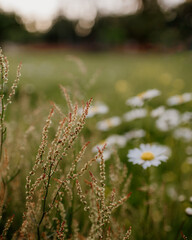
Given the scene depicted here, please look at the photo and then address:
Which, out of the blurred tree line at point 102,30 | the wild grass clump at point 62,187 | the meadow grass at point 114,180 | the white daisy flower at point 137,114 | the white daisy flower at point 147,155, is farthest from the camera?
the blurred tree line at point 102,30

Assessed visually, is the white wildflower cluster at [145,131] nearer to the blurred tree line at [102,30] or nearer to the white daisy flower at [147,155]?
the white daisy flower at [147,155]

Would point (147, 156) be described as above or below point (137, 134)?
below

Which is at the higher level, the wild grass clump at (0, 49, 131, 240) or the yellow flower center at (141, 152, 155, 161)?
the yellow flower center at (141, 152, 155, 161)

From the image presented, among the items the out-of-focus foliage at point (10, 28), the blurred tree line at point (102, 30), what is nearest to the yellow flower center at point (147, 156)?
the blurred tree line at point (102, 30)

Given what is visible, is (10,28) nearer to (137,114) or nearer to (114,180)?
(137,114)

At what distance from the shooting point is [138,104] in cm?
188

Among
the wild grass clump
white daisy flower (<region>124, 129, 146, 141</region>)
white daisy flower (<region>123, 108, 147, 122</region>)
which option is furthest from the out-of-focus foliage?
the wild grass clump

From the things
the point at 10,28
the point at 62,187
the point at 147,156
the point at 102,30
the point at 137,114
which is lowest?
the point at 62,187

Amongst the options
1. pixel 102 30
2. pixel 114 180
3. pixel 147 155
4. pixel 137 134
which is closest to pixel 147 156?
pixel 147 155

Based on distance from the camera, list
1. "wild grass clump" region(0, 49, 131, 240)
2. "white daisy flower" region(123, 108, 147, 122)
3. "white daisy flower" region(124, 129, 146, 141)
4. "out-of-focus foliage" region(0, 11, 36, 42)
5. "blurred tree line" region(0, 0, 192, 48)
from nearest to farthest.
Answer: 1. "wild grass clump" region(0, 49, 131, 240)
2. "white daisy flower" region(123, 108, 147, 122)
3. "white daisy flower" region(124, 129, 146, 141)
4. "blurred tree line" region(0, 0, 192, 48)
5. "out-of-focus foliage" region(0, 11, 36, 42)

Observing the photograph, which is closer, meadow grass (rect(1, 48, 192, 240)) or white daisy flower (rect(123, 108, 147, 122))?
meadow grass (rect(1, 48, 192, 240))

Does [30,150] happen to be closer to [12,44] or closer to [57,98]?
[57,98]

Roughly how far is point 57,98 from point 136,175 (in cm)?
324

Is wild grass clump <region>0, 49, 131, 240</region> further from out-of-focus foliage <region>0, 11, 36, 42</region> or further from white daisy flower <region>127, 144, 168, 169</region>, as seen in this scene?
out-of-focus foliage <region>0, 11, 36, 42</region>
